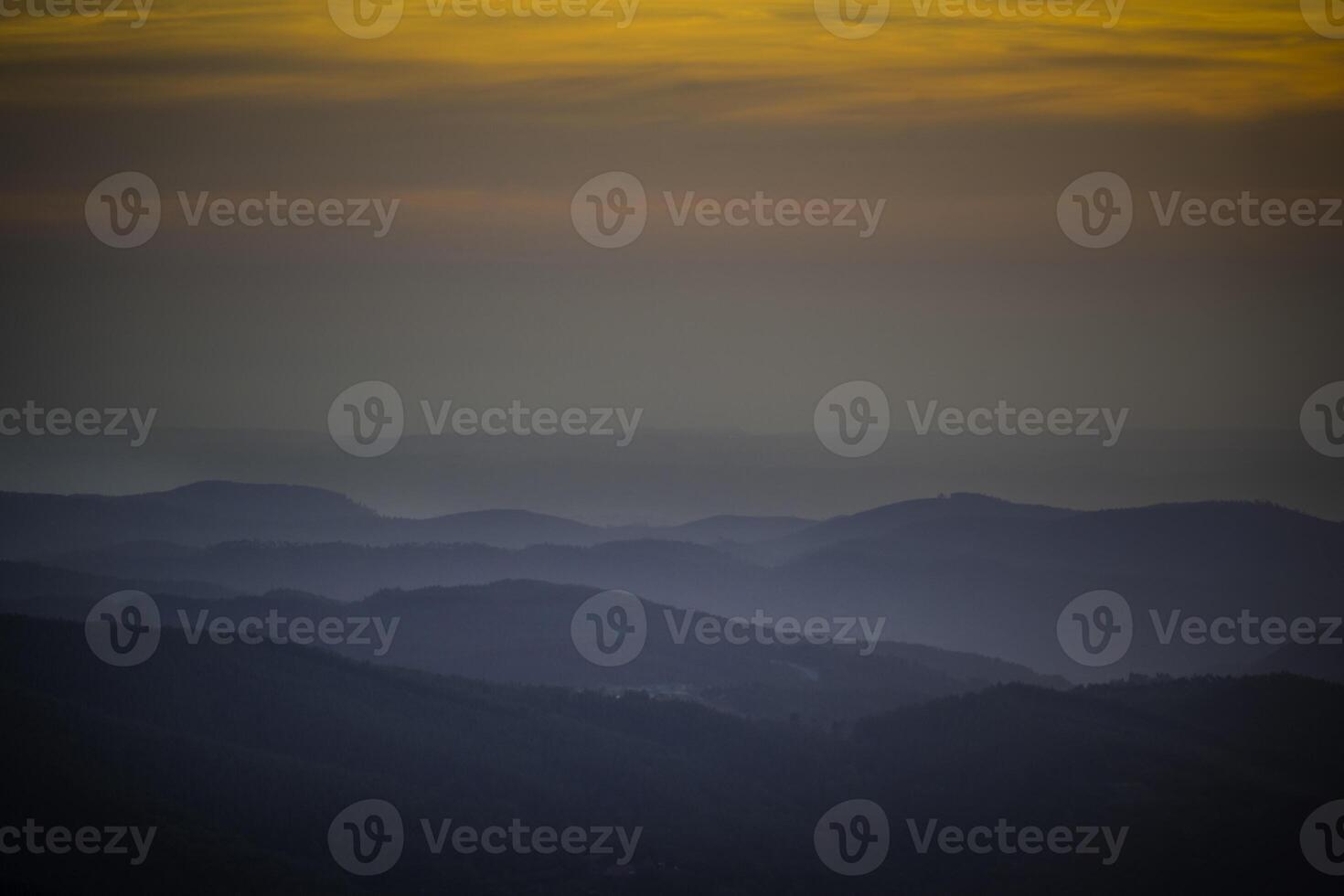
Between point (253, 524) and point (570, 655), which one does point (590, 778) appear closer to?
point (570, 655)

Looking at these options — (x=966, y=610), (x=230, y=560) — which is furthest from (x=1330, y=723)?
(x=230, y=560)

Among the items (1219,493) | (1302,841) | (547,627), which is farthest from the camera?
(1219,493)

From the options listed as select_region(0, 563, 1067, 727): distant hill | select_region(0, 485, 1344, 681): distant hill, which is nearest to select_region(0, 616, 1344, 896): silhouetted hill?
select_region(0, 563, 1067, 727): distant hill

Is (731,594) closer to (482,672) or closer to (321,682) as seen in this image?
(482,672)

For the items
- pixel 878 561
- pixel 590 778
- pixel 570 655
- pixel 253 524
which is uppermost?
pixel 878 561

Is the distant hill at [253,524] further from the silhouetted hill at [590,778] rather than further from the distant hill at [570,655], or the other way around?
the silhouetted hill at [590,778]

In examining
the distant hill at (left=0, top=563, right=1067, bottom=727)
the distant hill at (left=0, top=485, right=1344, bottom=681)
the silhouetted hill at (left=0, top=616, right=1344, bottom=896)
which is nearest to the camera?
the silhouetted hill at (left=0, top=616, right=1344, bottom=896)

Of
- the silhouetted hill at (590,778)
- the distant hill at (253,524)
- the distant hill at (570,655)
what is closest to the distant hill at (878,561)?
the distant hill at (253,524)

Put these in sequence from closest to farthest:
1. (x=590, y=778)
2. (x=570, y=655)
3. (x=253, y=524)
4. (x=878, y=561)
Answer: (x=590, y=778)
(x=570, y=655)
(x=253, y=524)
(x=878, y=561)

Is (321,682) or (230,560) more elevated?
(230,560)

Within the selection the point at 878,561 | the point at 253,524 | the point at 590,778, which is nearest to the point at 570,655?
the point at 590,778

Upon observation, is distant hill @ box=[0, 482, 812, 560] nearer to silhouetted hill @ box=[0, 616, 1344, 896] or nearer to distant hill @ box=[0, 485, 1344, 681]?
distant hill @ box=[0, 485, 1344, 681]
